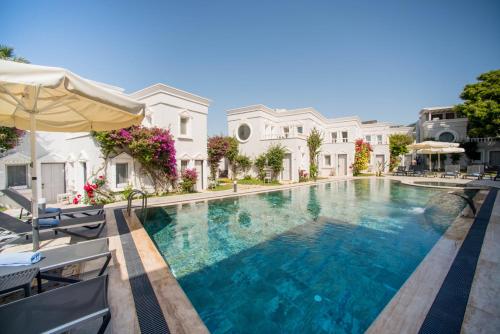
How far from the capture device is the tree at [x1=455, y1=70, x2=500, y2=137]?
78.9 feet

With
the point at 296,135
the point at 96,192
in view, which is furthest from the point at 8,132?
the point at 296,135

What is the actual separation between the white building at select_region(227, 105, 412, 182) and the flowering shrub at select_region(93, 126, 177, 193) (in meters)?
10.9

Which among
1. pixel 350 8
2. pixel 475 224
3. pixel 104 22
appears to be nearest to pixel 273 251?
pixel 475 224

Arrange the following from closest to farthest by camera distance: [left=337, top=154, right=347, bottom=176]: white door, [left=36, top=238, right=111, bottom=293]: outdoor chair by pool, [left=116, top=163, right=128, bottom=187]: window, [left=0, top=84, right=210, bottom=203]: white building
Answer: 1. [left=36, top=238, right=111, bottom=293]: outdoor chair by pool
2. [left=0, top=84, right=210, bottom=203]: white building
3. [left=116, top=163, right=128, bottom=187]: window
4. [left=337, top=154, right=347, bottom=176]: white door

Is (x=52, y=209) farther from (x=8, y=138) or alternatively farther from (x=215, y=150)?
(x=215, y=150)

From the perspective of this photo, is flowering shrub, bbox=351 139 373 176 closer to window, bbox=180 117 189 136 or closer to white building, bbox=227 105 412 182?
white building, bbox=227 105 412 182

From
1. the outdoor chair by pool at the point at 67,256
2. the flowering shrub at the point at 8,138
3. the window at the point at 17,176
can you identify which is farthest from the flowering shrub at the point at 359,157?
the flowering shrub at the point at 8,138

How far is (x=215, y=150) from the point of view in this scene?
1881 centimetres

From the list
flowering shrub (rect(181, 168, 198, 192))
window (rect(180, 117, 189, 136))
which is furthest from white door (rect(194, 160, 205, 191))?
window (rect(180, 117, 189, 136))

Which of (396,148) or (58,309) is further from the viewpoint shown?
(396,148)

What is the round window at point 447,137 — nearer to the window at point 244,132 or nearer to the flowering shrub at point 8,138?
the window at point 244,132

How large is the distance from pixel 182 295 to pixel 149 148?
416 inches

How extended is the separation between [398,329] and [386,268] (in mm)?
2587

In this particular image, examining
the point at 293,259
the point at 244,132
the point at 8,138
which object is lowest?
the point at 293,259
